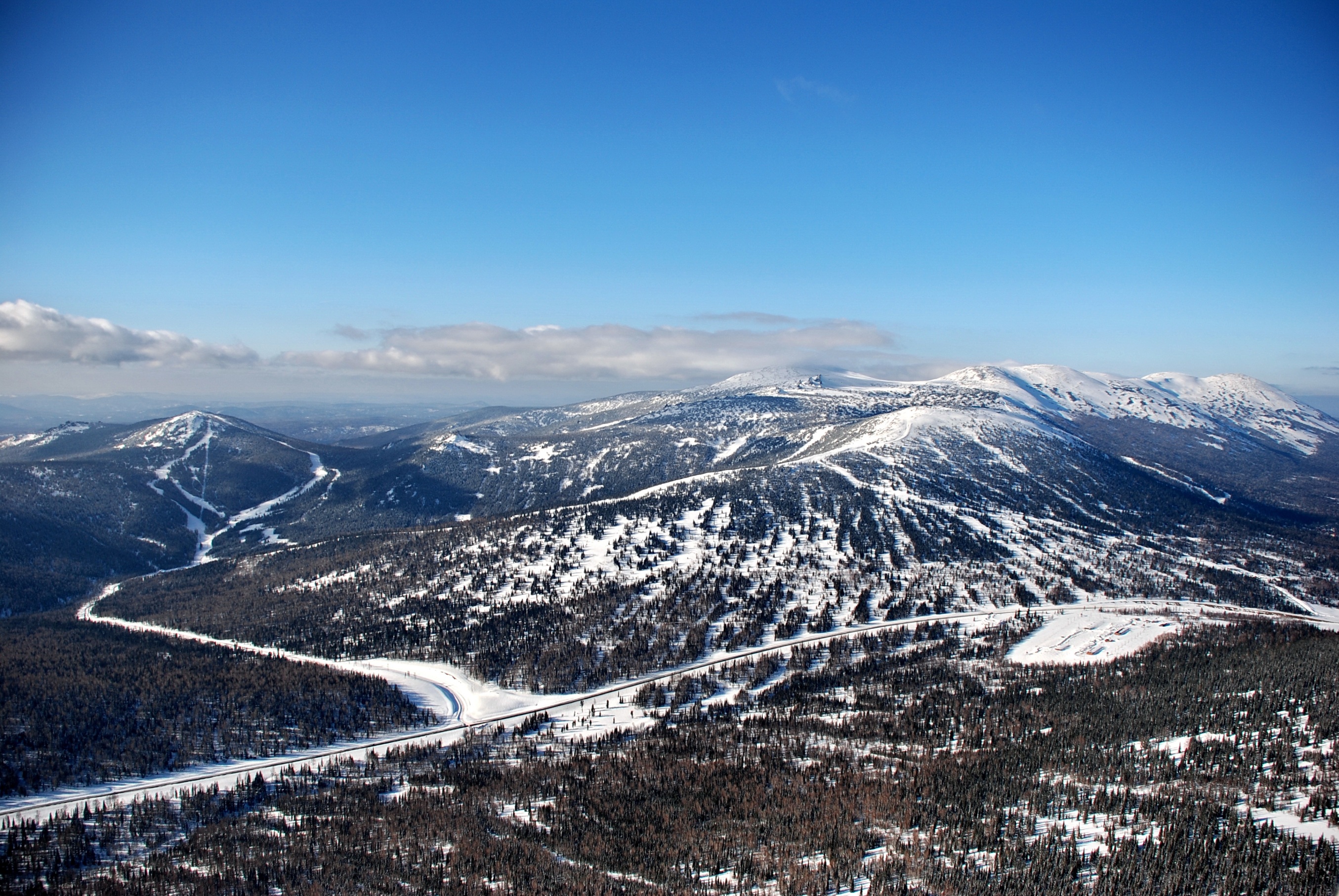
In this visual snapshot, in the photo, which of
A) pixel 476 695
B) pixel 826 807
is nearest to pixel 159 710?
pixel 476 695

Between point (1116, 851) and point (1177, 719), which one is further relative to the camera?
point (1177, 719)

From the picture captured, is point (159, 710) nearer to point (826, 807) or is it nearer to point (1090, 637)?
point (826, 807)

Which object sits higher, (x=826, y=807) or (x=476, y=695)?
(x=826, y=807)

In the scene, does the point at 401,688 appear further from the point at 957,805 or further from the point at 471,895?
the point at 957,805

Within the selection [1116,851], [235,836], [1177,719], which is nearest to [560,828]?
[235,836]

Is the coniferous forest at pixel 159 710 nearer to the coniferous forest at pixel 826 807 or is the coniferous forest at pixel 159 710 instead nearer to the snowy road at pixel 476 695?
the snowy road at pixel 476 695

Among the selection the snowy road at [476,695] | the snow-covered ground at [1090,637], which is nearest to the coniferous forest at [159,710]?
the snowy road at [476,695]
